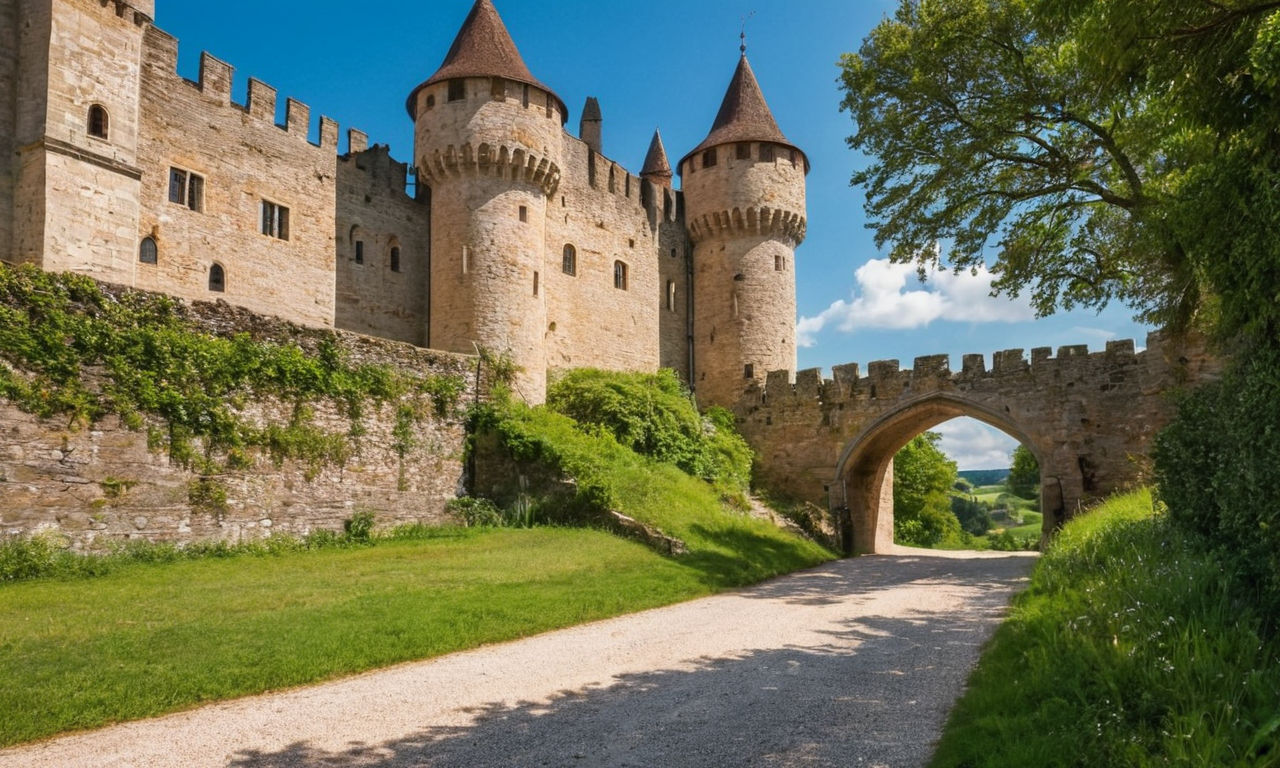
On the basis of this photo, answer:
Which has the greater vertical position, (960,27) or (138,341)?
(960,27)

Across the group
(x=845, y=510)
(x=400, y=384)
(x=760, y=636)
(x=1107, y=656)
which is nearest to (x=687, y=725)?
(x=1107, y=656)

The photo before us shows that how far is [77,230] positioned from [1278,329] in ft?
70.6

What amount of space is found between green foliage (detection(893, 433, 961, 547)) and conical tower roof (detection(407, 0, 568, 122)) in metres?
26.0

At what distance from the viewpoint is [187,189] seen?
72.2 ft

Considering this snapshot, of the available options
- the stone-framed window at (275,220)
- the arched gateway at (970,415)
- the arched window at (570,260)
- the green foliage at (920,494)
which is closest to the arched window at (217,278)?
the stone-framed window at (275,220)

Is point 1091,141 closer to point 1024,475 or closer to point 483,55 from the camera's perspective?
point 483,55

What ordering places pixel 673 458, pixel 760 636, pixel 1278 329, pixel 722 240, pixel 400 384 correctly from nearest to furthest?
1. pixel 1278 329
2. pixel 760 636
3. pixel 400 384
4. pixel 673 458
5. pixel 722 240

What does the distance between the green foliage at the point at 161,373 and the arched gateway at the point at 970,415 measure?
565 inches

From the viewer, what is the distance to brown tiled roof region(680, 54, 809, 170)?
32.0 metres

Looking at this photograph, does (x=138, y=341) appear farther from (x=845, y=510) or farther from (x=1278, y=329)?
(x=845, y=510)

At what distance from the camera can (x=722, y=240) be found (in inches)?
1281

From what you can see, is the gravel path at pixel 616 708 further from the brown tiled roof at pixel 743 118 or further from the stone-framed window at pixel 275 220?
the brown tiled roof at pixel 743 118

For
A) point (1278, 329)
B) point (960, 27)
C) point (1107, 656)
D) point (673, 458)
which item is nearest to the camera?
point (1107, 656)

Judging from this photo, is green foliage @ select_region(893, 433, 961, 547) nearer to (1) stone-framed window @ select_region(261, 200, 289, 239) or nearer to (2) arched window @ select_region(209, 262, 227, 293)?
(1) stone-framed window @ select_region(261, 200, 289, 239)
